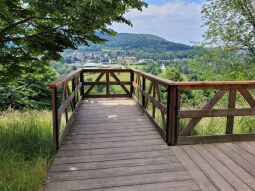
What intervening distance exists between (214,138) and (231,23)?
8116mm

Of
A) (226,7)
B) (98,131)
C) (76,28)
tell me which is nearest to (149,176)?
(98,131)

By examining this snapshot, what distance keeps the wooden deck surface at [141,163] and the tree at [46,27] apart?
1740 millimetres

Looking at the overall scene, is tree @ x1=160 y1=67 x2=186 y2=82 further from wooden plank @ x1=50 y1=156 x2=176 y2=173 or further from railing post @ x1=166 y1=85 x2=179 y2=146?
wooden plank @ x1=50 y1=156 x2=176 y2=173

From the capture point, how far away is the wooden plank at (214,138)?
159 inches

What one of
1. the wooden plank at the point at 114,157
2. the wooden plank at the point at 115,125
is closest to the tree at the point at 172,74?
the wooden plank at the point at 115,125

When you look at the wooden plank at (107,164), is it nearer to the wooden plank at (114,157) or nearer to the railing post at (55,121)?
the wooden plank at (114,157)

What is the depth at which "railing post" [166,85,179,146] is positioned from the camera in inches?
155

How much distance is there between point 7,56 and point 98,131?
2.33 metres

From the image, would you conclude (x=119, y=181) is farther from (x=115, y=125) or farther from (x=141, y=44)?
(x=141, y=44)

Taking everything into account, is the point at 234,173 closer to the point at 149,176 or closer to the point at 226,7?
the point at 149,176

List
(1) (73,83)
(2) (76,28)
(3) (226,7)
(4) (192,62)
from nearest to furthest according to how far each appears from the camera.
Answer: (2) (76,28), (1) (73,83), (3) (226,7), (4) (192,62)

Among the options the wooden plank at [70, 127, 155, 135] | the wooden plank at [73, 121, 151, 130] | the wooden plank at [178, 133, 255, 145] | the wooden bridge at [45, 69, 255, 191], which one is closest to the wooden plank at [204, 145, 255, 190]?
the wooden bridge at [45, 69, 255, 191]

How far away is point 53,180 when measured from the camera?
2.88 meters

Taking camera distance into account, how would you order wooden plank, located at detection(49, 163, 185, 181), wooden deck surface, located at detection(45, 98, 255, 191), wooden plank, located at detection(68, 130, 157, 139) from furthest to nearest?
wooden plank, located at detection(68, 130, 157, 139)
wooden plank, located at detection(49, 163, 185, 181)
wooden deck surface, located at detection(45, 98, 255, 191)
